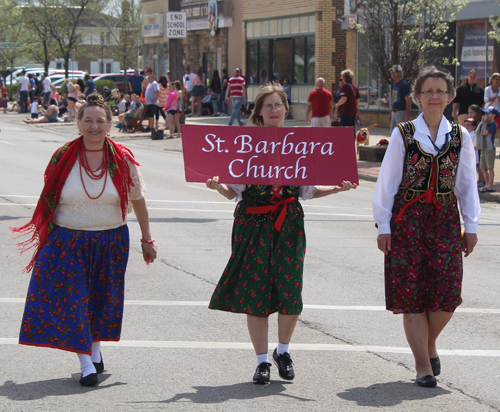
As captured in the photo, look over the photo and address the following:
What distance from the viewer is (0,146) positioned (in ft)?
Answer: 74.3

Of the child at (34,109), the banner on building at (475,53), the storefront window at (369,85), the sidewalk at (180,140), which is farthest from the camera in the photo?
the child at (34,109)

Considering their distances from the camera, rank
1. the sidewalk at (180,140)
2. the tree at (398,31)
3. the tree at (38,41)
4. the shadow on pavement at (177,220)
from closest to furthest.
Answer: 1. the shadow on pavement at (177,220)
2. the sidewalk at (180,140)
3. the tree at (398,31)
4. the tree at (38,41)

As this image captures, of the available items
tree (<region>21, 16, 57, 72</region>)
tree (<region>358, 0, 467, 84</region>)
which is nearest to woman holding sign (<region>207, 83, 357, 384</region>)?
tree (<region>358, 0, 467, 84</region>)

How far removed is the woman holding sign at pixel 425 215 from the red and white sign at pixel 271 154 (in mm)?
375

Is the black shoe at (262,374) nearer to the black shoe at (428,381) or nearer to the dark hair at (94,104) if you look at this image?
the black shoe at (428,381)

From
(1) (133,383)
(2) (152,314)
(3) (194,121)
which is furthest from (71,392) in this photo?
(3) (194,121)

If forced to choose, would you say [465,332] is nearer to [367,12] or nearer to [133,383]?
[133,383]

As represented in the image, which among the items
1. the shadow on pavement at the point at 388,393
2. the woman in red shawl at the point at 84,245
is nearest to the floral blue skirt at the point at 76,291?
the woman in red shawl at the point at 84,245

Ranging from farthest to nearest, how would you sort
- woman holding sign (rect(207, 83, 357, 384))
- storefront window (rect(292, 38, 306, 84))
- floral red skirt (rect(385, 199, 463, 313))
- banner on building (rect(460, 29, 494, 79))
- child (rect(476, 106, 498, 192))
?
storefront window (rect(292, 38, 306, 84)) < banner on building (rect(460, 29, 494, 79)) < child (rect(476, 106, 498, 192)) < woman holding sign (rect(207, 83, 357, 384)) < floral red skirt (rect(385, 199, 463, 313))

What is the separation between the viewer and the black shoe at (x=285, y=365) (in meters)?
4.80

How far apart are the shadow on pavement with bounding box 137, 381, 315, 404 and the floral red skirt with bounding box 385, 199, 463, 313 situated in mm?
896

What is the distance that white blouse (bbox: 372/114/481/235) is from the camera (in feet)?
15.4

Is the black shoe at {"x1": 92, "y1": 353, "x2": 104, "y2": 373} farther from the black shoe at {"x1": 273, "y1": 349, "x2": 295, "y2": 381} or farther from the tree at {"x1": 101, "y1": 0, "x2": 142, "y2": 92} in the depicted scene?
the tree at {"x1": 101, "y1": 0, "x2": 142, "y2": 92}

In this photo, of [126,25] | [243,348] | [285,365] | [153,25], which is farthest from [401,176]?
[126,25]
